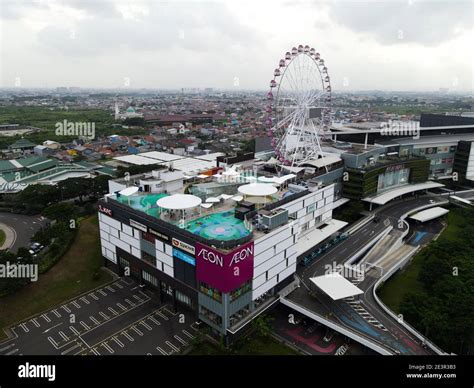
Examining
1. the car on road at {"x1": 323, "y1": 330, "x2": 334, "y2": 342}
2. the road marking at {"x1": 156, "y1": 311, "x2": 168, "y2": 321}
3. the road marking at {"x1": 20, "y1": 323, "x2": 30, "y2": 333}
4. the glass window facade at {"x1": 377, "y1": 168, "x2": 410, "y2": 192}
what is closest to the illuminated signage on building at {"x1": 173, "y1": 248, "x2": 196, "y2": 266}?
the road marking at {"x1": 156, "y1": 311, "x2": 168, "y2": 321}

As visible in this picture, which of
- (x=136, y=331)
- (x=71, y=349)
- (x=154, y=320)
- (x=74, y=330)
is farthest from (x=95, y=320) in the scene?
(x=154, y=320)

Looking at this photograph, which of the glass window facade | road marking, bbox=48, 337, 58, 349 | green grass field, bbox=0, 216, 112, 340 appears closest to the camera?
road marking, bbox=48, 337, 58, 349

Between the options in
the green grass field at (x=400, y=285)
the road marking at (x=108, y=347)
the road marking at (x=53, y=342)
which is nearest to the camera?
the road marking at (x=108, y=347)

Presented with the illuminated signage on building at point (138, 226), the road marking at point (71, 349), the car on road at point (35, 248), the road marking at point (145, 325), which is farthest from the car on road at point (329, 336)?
the car on road at point (35, 248)

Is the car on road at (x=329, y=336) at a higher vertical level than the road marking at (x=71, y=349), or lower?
higher

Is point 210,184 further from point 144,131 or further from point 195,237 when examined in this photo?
point 144,131

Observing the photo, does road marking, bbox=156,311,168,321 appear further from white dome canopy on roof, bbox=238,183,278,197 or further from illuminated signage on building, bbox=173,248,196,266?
white dome canopy on roof, bbox=238,183,278,197

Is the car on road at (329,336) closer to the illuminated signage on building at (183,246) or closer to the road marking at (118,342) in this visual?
the illuminated signage on building at (183,246)
